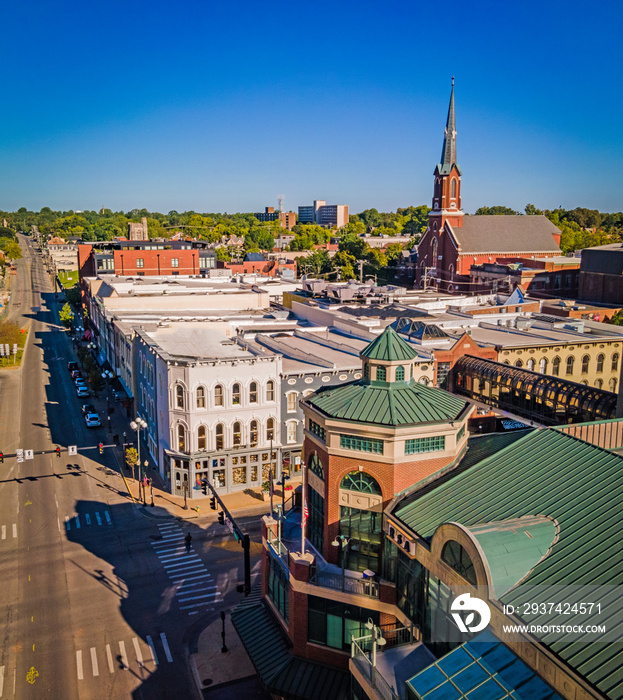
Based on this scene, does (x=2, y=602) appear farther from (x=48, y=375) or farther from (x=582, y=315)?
(x=582, y=315)

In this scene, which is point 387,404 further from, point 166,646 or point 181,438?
point 181,438

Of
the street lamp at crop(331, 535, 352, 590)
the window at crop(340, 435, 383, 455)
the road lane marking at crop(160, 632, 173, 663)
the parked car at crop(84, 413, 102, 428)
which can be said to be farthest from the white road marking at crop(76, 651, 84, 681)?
the parked car at crop(84, 413, 102, 428)

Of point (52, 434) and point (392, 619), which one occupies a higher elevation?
point (392, 619)

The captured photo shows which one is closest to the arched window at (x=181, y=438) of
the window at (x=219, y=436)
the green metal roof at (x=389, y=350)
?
the window at (x=219, y=436)

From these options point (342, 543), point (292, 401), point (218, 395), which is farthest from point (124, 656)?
point (292, 401)

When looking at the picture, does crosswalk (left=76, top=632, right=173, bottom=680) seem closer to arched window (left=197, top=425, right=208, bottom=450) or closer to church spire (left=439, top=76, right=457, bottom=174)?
arched window (left=197, top=425, right=208, bottom=450)

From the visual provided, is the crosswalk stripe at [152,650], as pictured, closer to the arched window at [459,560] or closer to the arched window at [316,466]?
the arched window at [316,466]

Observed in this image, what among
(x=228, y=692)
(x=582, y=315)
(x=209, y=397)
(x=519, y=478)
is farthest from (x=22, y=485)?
(x=582, y=315)
